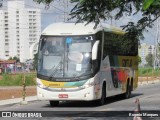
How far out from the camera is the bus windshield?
21000mm

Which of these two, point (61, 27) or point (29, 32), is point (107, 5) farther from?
point (29, 32)

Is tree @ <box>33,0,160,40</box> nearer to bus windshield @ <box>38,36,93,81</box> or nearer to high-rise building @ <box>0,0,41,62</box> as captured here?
bus windshield @ <box>38,36,93,81</box>

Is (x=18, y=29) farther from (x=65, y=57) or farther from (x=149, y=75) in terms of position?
(x=65, y=57)

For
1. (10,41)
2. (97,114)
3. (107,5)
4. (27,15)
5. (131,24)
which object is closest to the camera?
(107,5)

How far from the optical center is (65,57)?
2108 cm

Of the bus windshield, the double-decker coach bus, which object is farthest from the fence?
the bus windshield

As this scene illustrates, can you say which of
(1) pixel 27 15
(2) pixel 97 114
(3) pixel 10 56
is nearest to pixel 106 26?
(2) pixel 97 114

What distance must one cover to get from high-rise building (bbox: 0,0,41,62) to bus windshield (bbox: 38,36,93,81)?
6243 cm

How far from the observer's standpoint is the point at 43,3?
11719mm

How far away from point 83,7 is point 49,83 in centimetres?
965

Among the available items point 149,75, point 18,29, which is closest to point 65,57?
point 149,75

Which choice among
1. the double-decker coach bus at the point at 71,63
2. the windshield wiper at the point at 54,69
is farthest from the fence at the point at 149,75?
the windshield wiper at the point at 54,69

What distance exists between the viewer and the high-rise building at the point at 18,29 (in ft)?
365

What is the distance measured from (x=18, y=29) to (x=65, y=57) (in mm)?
119574
